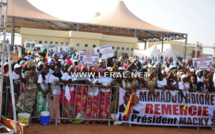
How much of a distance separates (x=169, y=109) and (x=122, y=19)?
142ft

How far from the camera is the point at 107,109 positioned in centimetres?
645

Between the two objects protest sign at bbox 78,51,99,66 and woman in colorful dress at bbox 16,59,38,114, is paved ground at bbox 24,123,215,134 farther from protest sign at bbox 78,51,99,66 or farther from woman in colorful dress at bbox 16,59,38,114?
protest sign at bbox 78,51,99,66

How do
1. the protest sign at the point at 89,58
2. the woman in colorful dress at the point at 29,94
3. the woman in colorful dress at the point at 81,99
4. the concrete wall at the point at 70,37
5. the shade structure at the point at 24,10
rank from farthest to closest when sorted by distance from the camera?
the shade structure at the point at 24,10
the concrete wall at the point at 70,37
the protest sign at the point at 89,58
the woman in colorful dress at the point at 81,99
the woman in colorful dress at the point at 29,94

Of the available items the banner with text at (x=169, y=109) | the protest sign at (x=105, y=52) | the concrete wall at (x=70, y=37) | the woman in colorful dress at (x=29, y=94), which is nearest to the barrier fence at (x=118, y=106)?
the banner with text at (x=169, y=109)

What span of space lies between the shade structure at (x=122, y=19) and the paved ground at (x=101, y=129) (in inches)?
1576

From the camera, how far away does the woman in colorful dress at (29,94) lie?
591 cm

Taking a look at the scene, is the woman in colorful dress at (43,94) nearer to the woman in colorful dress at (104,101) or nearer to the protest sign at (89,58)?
the woman in colorful dress at (104,101)

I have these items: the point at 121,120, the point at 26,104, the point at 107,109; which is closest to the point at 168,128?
the point at 121,120

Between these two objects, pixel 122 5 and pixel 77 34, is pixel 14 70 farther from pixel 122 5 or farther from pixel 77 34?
pixel 122 5

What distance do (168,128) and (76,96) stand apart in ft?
9.01

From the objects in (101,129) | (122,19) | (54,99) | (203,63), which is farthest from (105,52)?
(122,19)

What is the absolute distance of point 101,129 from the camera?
19.4ft

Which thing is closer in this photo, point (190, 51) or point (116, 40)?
point (116, 40)

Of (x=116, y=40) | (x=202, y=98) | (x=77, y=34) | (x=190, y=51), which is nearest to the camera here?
(x=202, y=98)
